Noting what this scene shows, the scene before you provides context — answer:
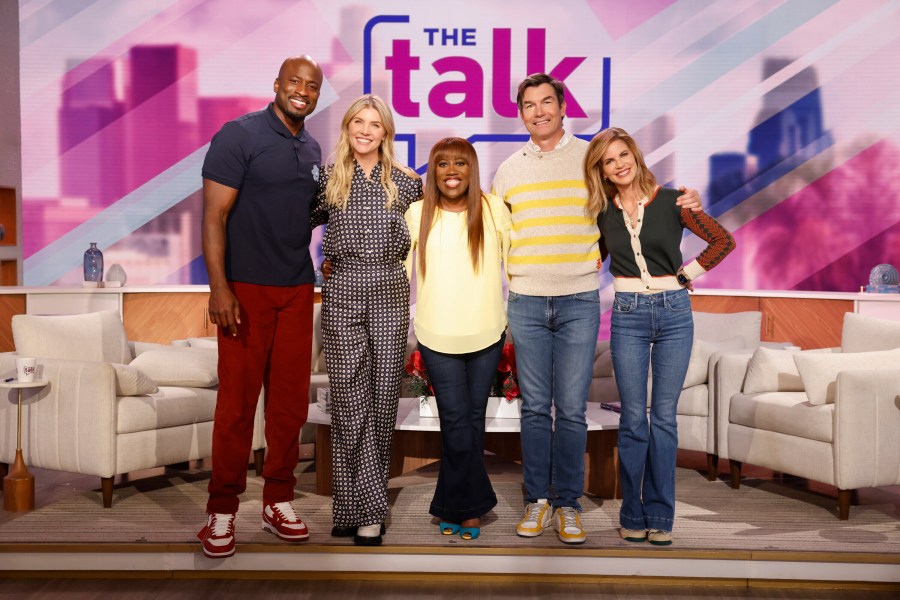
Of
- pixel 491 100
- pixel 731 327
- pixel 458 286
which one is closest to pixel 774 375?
pixel 731 327

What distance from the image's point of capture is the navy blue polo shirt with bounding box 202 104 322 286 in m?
3.20

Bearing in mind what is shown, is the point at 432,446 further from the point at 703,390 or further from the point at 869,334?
the point at 869,334

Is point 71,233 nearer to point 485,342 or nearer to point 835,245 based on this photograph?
point 485,342

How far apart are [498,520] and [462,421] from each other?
0.64 meters

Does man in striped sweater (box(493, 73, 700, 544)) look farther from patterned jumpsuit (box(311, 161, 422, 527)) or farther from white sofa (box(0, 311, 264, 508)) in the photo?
white sofa (box(0, 311, 264, 508))

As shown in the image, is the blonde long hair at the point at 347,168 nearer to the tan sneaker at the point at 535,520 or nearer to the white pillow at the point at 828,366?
the tan sneaker at the point at 535,520

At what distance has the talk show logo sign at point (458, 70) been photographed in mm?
7148

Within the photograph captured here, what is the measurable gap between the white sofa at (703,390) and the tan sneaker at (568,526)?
4.37 feet

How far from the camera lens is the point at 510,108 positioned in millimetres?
7215

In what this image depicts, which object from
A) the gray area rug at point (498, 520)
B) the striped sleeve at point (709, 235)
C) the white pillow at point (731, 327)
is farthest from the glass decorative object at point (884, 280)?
the striped sleeve at point (709, 235)

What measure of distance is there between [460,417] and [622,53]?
4.77 metres

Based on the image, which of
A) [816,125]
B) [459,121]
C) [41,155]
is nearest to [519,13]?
[459,121]

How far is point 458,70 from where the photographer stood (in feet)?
23.6

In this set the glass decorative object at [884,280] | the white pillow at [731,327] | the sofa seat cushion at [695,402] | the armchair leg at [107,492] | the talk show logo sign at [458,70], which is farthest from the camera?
the talk show logo sign at [458,70]
